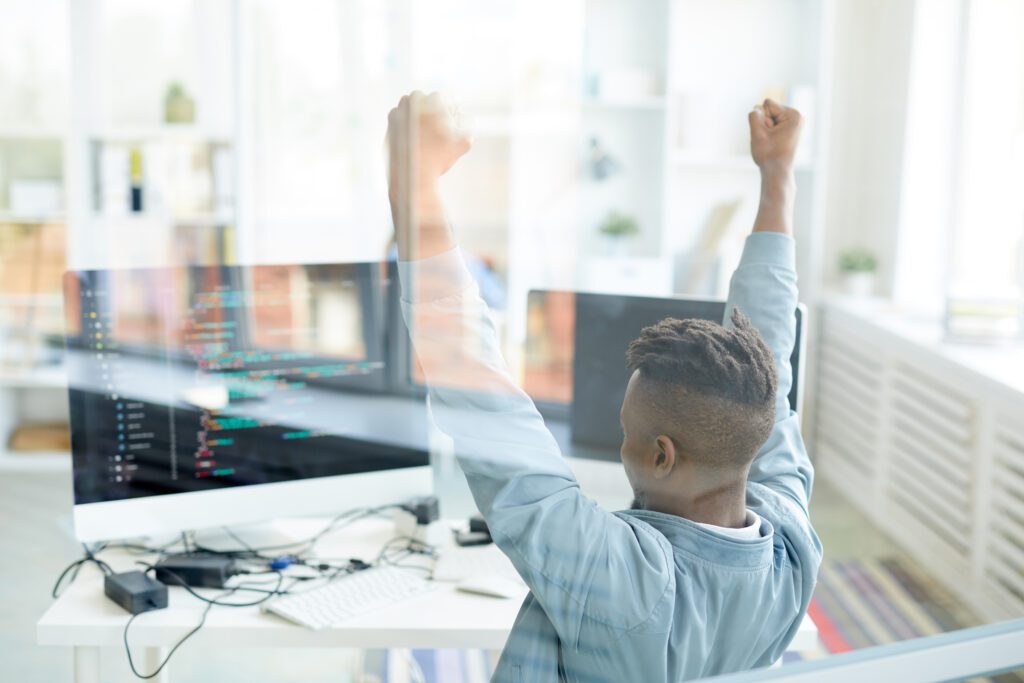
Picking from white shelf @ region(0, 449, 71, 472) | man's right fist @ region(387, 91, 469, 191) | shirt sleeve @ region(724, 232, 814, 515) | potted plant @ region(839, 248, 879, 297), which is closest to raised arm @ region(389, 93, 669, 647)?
man's right fist @ region(387, 91, 469, 191)

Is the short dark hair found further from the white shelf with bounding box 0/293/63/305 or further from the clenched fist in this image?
the white shelf with bounding box 0/293/63/305

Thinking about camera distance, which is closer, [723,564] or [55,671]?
[723,564]

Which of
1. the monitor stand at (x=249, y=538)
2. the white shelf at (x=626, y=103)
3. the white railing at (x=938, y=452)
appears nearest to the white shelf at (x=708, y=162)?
the white shelf at (x=626, y=103)

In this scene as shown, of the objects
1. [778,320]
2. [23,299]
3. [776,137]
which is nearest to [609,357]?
[778,320]

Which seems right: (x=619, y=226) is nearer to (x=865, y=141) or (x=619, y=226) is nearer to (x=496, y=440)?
(x=865, y=141)

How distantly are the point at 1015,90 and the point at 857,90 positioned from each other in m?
1.52

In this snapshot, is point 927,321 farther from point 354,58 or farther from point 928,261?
point 354,58

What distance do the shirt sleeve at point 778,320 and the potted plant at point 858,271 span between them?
110cm

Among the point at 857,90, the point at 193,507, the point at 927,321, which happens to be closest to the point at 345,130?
the point at 193,507

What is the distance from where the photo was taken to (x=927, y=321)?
A: 6.19 feet

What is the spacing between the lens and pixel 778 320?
0.90 metres

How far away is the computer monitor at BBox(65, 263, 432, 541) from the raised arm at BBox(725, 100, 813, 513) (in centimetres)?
47

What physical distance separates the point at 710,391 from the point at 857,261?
5.53 feet

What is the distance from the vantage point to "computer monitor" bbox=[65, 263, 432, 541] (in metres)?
1.17
